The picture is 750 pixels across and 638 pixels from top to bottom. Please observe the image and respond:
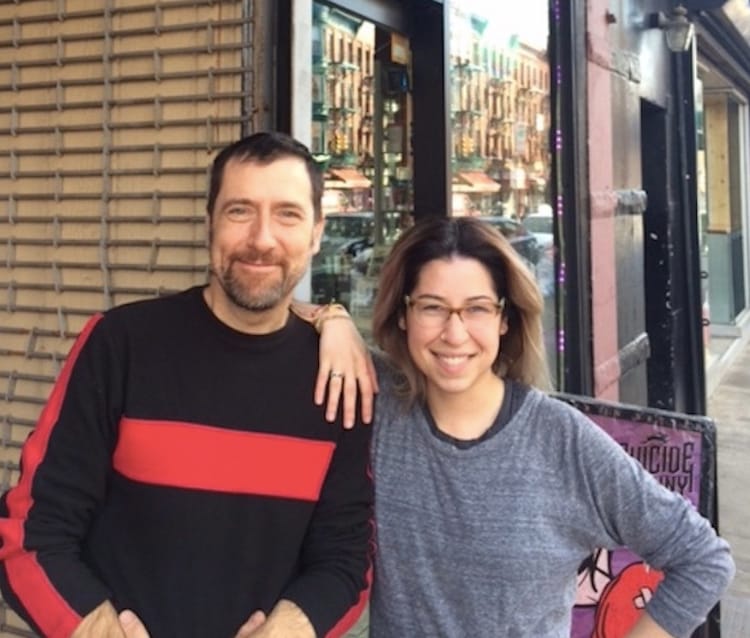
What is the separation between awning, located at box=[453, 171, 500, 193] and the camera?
3606 mm

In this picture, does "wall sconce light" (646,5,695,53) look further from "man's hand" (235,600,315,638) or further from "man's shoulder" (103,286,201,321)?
"man's hand" (235,600,315,638)

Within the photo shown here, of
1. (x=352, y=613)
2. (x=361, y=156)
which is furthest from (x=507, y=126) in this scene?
(x=352, y=613)

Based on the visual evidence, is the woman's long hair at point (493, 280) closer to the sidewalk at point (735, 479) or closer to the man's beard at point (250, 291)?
the man's beard at point (250, 291)

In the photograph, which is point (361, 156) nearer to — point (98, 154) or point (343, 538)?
point (98, 154)

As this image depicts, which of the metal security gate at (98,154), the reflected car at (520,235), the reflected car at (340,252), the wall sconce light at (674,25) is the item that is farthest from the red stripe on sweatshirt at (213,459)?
the wall sconce light at (674,25)

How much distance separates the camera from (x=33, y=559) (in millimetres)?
1352

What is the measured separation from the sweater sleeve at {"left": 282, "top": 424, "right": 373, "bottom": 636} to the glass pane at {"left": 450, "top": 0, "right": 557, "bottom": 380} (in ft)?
6.90

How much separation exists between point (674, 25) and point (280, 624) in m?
4.95

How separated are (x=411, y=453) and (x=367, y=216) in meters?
2.16

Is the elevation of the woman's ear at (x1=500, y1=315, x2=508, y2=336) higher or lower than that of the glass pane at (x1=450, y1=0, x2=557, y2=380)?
lower

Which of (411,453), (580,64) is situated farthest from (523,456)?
(580,64)

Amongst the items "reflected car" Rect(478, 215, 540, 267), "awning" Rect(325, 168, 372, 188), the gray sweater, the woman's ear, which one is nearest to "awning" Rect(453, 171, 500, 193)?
"reflected car" Rect(478, 215, 540, 267)

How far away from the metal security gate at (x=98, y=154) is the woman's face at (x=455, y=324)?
1.08 metres

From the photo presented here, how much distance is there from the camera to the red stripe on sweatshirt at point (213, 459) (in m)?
1.41
